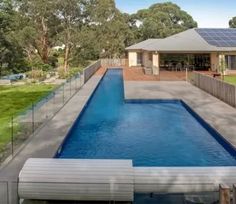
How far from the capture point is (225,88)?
68.8 feet

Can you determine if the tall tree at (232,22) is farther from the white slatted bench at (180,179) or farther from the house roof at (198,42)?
the white slatted bench at (180,179)

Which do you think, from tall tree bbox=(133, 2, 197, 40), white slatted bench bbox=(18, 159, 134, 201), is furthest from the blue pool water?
tall tree bbox=(133, 2, 197, 40)

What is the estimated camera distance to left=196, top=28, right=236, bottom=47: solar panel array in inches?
1480

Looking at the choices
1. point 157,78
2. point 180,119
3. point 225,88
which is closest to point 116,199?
point 180,119

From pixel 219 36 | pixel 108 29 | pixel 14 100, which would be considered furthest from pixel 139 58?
pixel 14 100

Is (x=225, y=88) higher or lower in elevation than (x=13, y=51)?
lower

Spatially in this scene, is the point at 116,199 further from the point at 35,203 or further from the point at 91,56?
the point at 91,56

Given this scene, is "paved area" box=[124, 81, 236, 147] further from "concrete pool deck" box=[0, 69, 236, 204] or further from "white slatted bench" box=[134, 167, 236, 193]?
"white slatted bench" box=[134, 167, 236, 193]

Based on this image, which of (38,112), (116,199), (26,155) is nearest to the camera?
(116,199)

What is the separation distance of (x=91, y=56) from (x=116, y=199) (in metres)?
54.1

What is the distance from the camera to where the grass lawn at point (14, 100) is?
1493 centimetres

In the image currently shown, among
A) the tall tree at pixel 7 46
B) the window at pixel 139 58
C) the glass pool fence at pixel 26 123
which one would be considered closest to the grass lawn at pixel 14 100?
the glass pool fence at pixel 26 123

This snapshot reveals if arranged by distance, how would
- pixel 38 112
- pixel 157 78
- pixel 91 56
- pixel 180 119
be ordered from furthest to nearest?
pixel 91 56, pixel 157 78, pixel 180 119, pixel 38 112

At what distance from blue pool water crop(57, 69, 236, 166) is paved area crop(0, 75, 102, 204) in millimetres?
375
